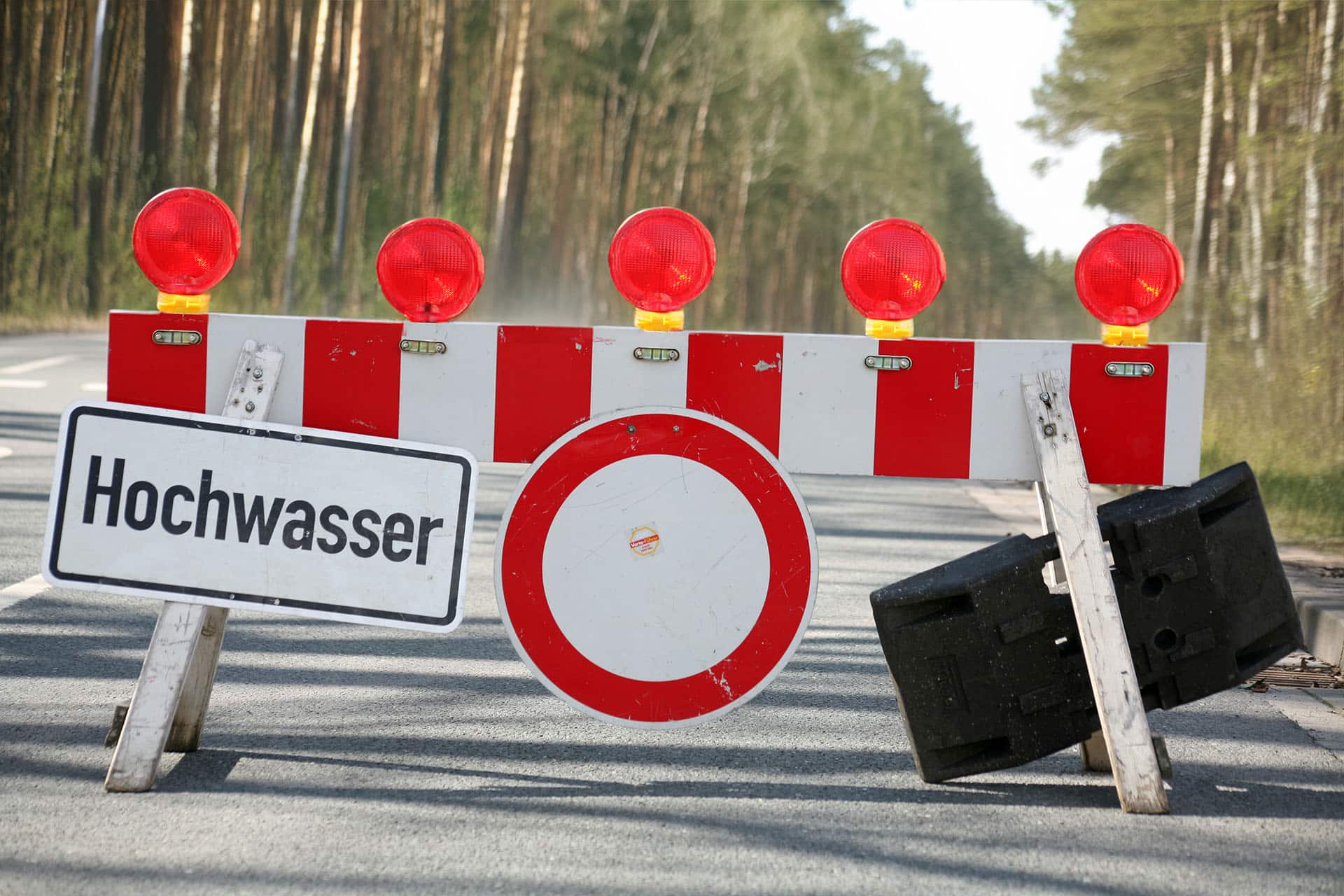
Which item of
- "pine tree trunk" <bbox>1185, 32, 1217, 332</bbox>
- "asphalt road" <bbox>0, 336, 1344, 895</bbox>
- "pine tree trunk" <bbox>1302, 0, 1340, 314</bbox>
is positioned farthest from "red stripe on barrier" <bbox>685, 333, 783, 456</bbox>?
"pine tree trunk" <bbox>1185, 32, 1217, 332</bbox>

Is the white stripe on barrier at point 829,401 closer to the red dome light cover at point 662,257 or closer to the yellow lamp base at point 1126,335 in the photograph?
the red dome light cover at point 662,257

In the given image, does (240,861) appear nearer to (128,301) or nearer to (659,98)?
(128,301)

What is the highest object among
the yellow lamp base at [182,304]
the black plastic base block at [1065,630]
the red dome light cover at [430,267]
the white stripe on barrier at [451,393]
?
the red dome light cover at [430,267]

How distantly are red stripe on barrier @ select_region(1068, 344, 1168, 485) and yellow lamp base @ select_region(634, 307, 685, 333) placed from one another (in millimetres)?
986

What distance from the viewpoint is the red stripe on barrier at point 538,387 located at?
408cm

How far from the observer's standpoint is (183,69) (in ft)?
130

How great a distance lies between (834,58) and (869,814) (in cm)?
7035

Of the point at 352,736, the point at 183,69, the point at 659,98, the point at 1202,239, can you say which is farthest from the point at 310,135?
the point at 352,736

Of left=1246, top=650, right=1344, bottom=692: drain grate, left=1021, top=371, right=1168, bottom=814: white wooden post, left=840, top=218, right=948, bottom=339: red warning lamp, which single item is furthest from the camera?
left=1246, top=650, right=1344, bottom=692: drain grate

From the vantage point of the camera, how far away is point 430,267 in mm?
3961

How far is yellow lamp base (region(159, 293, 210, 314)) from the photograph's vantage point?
403cm

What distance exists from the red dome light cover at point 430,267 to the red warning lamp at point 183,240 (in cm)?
39

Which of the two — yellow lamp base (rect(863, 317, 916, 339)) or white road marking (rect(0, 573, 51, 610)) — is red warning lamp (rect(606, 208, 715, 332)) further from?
white road marking (rect(0, 573, 51, 610))

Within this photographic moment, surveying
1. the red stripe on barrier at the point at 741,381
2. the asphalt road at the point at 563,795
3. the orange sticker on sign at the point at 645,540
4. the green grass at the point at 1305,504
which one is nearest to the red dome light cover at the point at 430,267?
the red stripe on barrier at the point at 741,381
